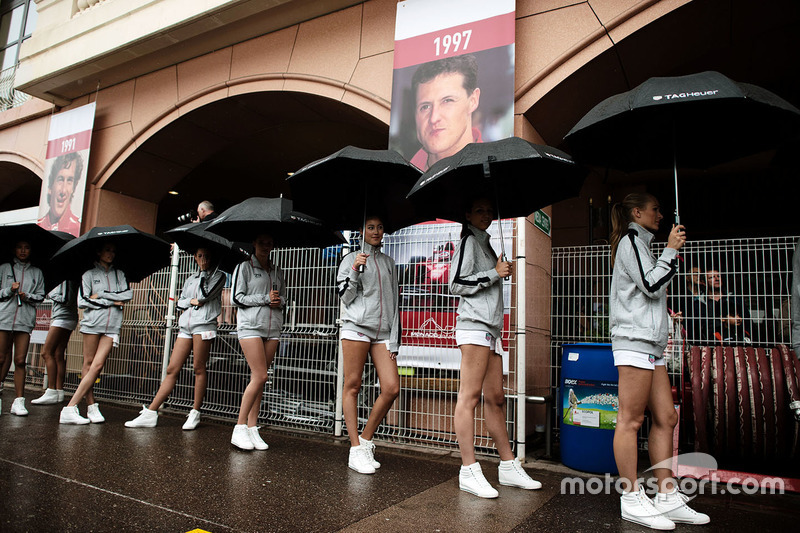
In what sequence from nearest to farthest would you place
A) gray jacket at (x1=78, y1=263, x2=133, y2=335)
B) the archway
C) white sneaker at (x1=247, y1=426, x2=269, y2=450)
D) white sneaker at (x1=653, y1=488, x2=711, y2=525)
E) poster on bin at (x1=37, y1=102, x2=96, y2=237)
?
white sneaker at (x1=653, y1=488, x2=711, y2=525)
white sneaker at (x1=247, y1=426, x2=269, y2=450)
gray jacket at (x1=78, y1=263, x2=133, y2=335)
the archway
poster on bin at (x1=37, y1=102, x2=96, y2=237)

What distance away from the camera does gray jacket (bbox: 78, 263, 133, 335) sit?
605 centimetres

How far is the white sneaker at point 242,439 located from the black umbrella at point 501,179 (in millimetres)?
2555

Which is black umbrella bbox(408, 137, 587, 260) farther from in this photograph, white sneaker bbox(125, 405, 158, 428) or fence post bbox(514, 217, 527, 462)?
white sneaker bbox(125, 405, 158, 428)

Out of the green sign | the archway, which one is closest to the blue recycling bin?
the green sign

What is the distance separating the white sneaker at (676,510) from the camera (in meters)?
3.09

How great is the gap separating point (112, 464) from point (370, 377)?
253cm

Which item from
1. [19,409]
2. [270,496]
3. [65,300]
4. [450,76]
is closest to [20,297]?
[65,300]

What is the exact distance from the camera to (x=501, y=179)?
402 cm

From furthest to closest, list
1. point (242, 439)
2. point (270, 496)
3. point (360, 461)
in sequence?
1. point (242, 439)
2. point (360, 461)
3. point (270, 496)

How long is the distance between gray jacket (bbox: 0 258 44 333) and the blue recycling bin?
614cm

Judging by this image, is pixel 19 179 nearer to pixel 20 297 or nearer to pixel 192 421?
pixel 20 297

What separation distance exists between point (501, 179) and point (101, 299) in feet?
15.5

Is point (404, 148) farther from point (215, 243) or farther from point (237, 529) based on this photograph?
point (237, 529)

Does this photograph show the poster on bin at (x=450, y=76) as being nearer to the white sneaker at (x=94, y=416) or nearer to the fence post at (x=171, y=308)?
the fence post at (x=171, y=308)
